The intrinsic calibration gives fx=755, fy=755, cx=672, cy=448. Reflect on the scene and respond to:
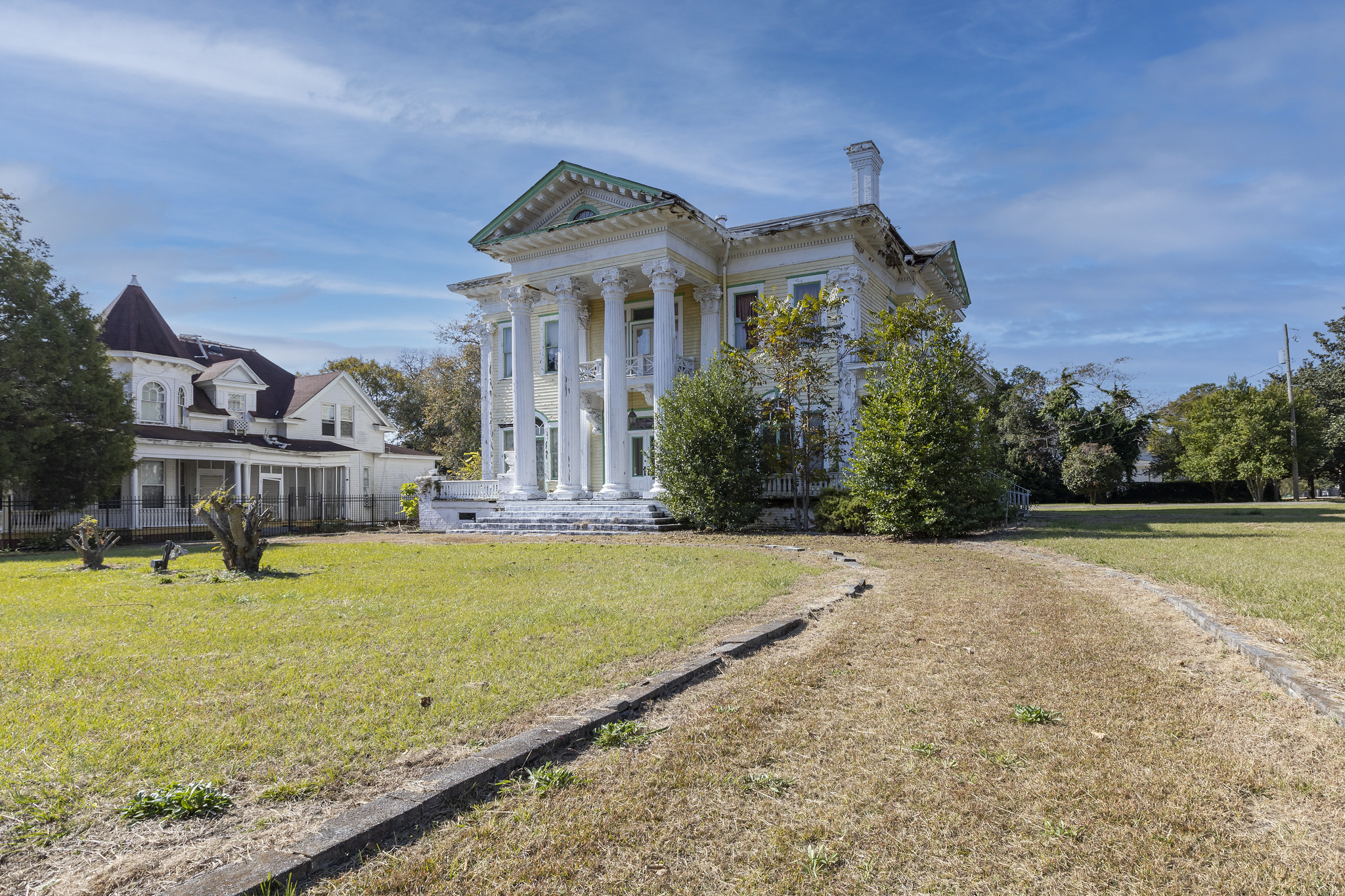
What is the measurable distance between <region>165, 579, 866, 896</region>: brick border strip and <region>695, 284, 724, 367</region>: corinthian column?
20245 mm

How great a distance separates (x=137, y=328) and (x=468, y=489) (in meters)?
15.0

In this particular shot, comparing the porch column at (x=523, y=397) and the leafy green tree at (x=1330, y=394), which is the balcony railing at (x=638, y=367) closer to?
the porch column at (x=523, y=397)

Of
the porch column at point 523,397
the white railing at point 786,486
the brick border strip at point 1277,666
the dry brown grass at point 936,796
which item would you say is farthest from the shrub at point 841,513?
the dry brown grass at point 936,796

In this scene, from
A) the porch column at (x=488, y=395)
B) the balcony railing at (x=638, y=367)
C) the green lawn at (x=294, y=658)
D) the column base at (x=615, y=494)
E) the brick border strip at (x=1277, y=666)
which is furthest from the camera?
the porch column at (x=488, y=395)

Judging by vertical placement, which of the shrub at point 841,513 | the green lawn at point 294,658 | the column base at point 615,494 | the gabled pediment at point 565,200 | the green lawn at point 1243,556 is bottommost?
the green lawn at point 1243,556

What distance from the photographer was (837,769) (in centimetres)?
367

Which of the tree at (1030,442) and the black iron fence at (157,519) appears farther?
the tree at (1030,442)

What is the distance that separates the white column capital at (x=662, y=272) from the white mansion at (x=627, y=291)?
0.13 ft

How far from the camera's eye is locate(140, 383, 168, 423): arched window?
1137 inches

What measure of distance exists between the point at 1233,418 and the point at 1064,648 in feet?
160

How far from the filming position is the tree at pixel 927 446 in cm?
1678

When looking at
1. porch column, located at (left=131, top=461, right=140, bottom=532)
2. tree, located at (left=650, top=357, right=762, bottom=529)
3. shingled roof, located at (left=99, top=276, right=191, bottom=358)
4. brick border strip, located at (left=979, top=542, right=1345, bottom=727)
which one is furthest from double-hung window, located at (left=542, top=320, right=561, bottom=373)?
brick border strip, located at (left=979, top=542, right=1345, bottom=727)

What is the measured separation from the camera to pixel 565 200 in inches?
978

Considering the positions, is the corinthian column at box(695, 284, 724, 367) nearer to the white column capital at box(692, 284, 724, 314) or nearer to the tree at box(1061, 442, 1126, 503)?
the white column capital at box(692, 284, 724, 314)
